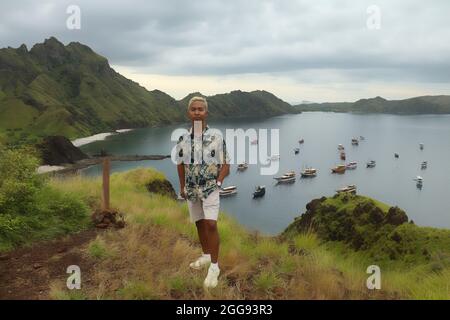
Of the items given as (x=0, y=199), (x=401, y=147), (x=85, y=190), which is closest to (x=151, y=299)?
(x=0, y=199)

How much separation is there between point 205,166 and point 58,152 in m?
95.7

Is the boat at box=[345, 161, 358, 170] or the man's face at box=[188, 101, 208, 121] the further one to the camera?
the boat at box=[345, 161, 358, 170]

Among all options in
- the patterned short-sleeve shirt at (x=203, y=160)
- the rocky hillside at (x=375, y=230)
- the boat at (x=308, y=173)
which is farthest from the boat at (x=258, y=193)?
the patterned short-sleeve shirt at (x=203, y=160)

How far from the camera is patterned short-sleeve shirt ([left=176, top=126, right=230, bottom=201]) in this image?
5.74 m

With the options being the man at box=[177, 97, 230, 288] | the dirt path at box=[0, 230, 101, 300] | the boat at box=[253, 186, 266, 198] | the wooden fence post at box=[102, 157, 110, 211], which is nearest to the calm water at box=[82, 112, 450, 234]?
the boat at box=[253, 186, 266, 198]

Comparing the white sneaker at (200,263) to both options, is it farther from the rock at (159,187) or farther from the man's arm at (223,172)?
the rock at (159,187)

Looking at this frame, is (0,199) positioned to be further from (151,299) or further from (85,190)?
(151,299)

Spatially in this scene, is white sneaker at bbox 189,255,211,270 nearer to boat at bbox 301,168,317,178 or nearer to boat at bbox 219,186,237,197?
boat at bbox 219,186,237,197

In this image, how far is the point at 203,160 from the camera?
574 cm

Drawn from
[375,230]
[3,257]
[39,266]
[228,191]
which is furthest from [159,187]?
[228,191]

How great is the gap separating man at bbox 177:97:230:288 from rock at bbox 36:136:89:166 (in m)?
90.9

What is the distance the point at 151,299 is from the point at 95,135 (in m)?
162

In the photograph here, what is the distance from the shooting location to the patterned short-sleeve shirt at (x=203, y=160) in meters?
5.74

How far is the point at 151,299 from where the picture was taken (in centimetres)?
531
